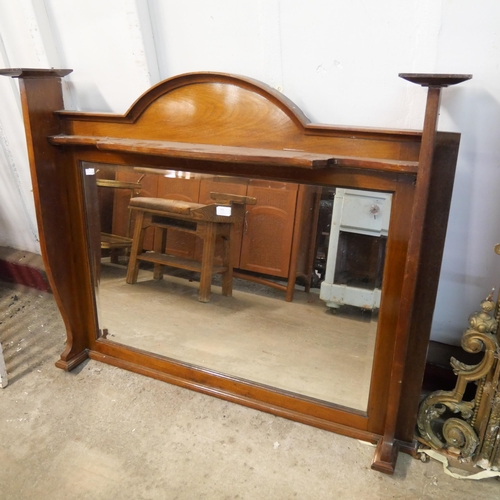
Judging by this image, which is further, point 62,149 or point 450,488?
point 62,149

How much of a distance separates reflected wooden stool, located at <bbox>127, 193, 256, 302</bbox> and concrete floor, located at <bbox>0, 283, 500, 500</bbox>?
A: 417 millimetres

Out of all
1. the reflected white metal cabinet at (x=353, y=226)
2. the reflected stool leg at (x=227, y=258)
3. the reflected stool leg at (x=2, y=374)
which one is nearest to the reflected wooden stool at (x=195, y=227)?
the reflected stool leg at (x=227, y=258)

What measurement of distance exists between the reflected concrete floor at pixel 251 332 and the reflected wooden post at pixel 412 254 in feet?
0.41

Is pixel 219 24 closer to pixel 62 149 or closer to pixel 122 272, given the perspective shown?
pixel 62 149

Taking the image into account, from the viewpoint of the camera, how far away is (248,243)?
1465 mm

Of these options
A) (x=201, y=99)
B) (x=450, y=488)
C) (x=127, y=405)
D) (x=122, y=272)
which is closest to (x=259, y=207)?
(x=201, y=99)

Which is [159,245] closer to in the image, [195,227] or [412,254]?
[195,227]

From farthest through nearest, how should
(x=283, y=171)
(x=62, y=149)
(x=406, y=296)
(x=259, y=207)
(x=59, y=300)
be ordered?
(x=59, y=300) < (x=62, y=149) < (x=259, y=207) < (x=283, y=171) < (x=406, y=296)

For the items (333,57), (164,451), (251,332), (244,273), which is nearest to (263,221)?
(244,273)

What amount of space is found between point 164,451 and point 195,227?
714 mm

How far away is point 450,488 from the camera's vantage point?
4.03 feet

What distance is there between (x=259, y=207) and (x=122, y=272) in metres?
0.64

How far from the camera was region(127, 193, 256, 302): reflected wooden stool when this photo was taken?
4.77 feet

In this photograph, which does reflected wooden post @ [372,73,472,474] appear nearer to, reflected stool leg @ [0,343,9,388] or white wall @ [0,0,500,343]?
white wall @ [0,0,500,343]
